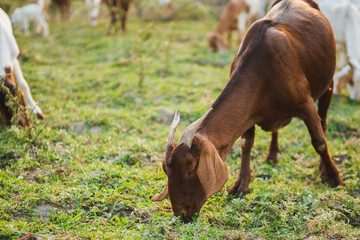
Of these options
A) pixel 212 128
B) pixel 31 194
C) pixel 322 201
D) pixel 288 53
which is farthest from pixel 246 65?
pixel 31 194

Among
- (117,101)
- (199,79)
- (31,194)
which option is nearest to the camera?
(31,194)

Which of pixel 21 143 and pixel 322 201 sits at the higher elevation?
pixel 21 143

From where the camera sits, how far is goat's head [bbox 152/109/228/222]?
327cm

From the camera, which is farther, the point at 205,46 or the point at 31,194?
the point at 205,46

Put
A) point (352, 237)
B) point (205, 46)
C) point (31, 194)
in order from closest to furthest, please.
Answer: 1. point (352, 237)
2. point (31, 194)
3. point (205, 46)

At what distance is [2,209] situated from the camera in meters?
3.49

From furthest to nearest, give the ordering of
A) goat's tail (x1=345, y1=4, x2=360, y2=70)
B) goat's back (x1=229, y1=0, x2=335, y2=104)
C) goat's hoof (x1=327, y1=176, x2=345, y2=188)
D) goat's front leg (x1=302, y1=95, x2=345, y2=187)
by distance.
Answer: goat's tail (x1=345, y1=4, x2=360, y2=70) → goat's hoof (x1=327, y1=176, x2=345, y2=188) → goat's front leg (x1=302, y1=95, x2=345, y2=187) → goat's back (x1=229, y1=0, x2=335, y2=104)

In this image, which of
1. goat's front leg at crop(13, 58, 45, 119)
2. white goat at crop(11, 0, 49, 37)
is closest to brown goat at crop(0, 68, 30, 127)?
goat's front leg at crop(13, 58, 45, 119)

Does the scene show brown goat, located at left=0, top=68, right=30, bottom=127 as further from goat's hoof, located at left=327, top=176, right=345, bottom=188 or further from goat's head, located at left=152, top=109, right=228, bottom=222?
goat's hoof, located at left=327, top=176, right=345, bottom=188

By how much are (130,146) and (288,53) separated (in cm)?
250

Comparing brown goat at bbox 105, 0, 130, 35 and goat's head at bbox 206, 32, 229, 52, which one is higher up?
brown goat at bbox 105, 0, 130, 35

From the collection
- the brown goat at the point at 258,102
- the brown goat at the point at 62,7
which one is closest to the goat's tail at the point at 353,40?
the brown goat at the point at 258,102

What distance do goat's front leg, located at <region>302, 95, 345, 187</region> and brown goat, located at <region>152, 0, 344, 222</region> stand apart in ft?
0.03

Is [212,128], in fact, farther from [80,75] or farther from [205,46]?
[205,46]
